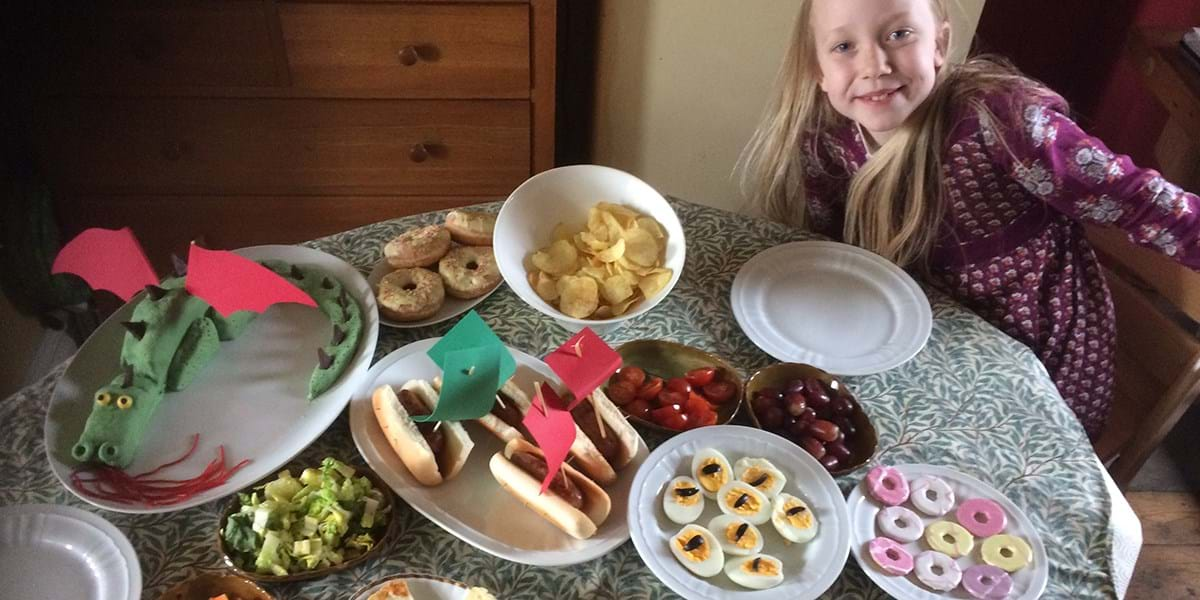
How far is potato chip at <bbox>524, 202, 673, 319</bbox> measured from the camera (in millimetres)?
1141

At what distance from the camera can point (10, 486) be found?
0.96 meters

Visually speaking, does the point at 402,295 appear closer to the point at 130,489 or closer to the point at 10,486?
the point at 130,489

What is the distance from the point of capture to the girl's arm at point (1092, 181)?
3.98ft

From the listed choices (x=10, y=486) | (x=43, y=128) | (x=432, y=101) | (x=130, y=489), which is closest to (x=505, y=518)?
(x=130, y=489)

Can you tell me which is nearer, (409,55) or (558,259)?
(558,259)

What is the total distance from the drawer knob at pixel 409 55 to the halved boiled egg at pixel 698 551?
132 centimetres

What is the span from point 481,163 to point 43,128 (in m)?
1.01

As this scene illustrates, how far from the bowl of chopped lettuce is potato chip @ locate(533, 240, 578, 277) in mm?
386

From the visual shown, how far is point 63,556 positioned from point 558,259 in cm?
68

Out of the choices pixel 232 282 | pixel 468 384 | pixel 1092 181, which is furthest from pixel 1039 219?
pixel 232 282

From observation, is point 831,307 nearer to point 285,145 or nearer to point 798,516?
point 798,516

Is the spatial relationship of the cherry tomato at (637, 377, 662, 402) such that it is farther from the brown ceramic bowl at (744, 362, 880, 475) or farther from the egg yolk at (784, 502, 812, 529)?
the egg yolk at (784, 502, 812, 529)

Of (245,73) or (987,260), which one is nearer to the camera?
(987,260)

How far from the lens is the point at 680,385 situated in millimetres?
1083
